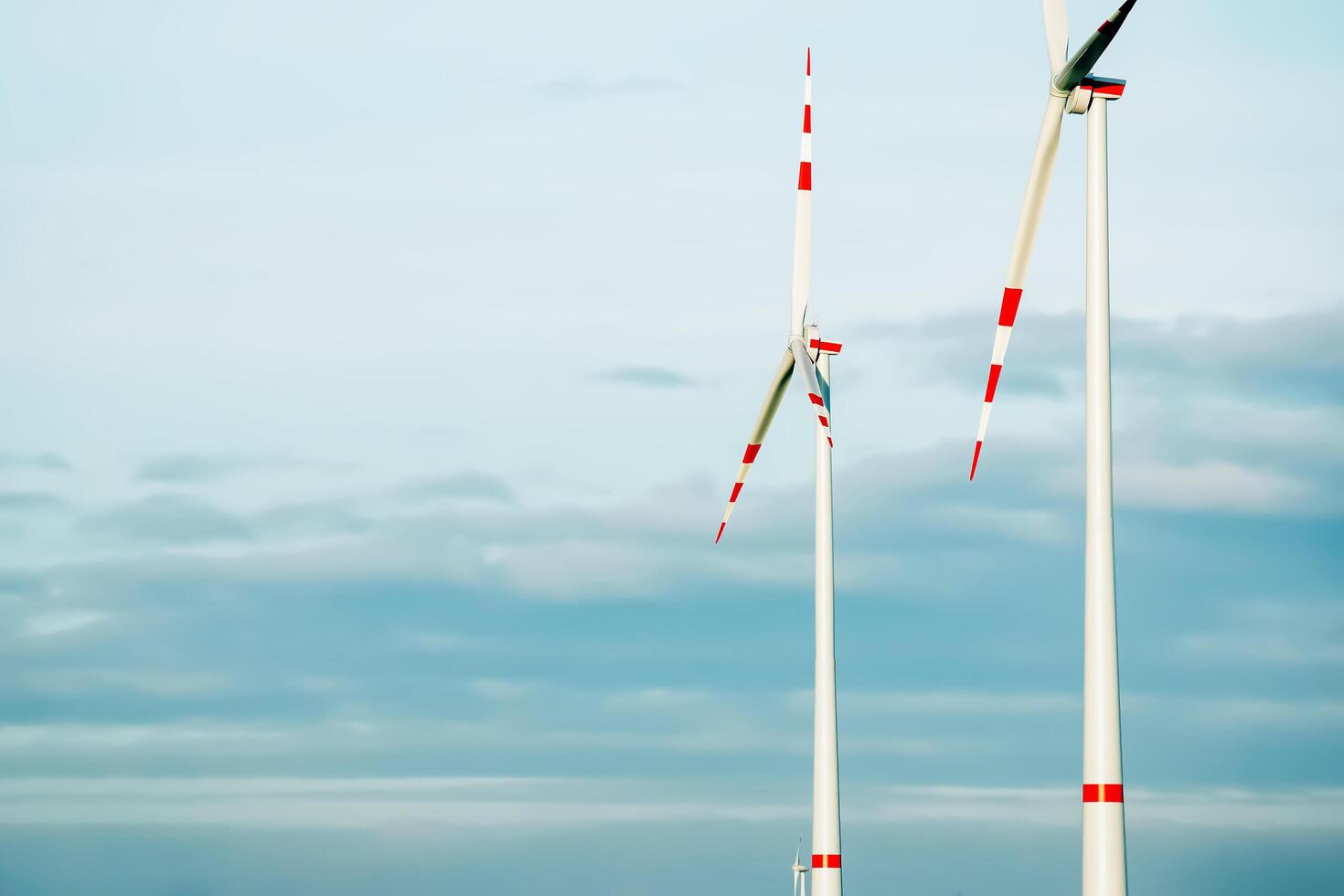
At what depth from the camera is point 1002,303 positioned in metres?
49.9

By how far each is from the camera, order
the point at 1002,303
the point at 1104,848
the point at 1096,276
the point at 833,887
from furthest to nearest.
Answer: the point at 833,887
the point at 1002,303
the point at 1096,276
the point at 1104,848

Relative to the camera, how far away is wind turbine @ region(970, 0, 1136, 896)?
4166 cm

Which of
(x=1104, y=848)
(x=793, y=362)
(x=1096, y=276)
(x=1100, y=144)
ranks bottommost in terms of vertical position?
(x=1104, y=848)

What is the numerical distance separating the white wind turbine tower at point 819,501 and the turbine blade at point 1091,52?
27.0 m

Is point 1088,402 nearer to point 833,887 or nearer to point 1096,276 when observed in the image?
point 1096,276

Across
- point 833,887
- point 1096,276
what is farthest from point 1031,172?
point 833,887

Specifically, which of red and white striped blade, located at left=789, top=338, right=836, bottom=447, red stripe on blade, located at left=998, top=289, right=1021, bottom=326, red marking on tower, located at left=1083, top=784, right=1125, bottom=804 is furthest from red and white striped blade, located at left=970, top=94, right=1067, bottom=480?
red and white striped blade, located at left=789, top=338, right=836, bottom=447

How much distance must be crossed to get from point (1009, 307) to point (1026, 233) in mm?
2431

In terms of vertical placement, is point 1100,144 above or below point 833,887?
above

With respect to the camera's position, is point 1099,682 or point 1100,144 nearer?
point 1099,682

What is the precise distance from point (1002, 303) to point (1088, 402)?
687cm

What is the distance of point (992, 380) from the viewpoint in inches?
1943

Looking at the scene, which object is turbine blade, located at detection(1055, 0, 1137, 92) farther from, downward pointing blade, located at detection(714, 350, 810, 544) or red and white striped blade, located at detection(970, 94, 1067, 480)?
downward pointing blade, located at detection(714, 350, 810, 544)

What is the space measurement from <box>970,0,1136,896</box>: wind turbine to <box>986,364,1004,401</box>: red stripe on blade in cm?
7
